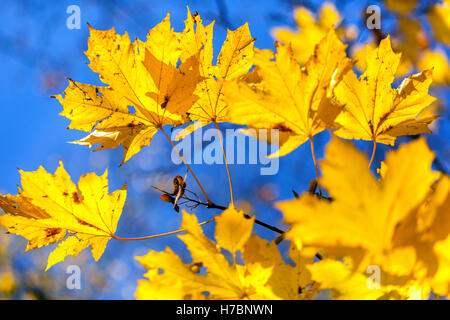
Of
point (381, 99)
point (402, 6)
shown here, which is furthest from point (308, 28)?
point (381, 99)

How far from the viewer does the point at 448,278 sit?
0.36m

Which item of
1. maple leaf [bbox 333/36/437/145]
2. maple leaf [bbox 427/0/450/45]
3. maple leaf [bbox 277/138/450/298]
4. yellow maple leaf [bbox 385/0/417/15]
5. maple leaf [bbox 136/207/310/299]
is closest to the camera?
maple leaf [bbox 277/138/450/298]

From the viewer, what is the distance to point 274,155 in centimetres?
55

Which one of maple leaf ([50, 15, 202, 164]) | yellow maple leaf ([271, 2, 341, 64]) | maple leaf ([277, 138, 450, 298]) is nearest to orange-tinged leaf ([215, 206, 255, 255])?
maple leaf ([277, 138, 450, 298])

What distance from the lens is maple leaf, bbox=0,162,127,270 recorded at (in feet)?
1.94

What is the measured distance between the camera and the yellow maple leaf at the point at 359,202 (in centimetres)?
33

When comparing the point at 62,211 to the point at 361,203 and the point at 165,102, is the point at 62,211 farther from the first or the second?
the point at 361,203

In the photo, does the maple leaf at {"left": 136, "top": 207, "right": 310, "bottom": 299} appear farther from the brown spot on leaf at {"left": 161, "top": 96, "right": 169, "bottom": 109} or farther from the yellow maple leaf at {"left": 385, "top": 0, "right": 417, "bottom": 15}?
the yellow maple leaf at {"left": 385, "top": 0, "right": 417, "bottom": 15}

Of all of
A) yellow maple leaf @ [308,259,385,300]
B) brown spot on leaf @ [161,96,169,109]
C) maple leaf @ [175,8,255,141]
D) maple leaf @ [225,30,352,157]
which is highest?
maple leaf @ [175,8,255,141]

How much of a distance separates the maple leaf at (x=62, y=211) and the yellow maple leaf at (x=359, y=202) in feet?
1.35

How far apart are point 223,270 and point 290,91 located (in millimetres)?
282

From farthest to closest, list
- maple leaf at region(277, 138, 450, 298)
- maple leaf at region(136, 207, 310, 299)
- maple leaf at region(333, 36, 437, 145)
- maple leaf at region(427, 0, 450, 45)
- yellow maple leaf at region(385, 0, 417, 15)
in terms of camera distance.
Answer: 1. yellow maple leaf at region(385, 0, 417, 15)
2. maple leaf at region(427, 0, 450, 45)
3. maple leaf at region(333, 36, 437, 145)
4. maple leaf at region(136, 207, 310, 299)
5. maple leaf at region(277, 138, 450, 298)

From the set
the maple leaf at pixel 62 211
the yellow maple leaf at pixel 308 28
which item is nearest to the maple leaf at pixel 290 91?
the maple leaf at pixel 62 211
